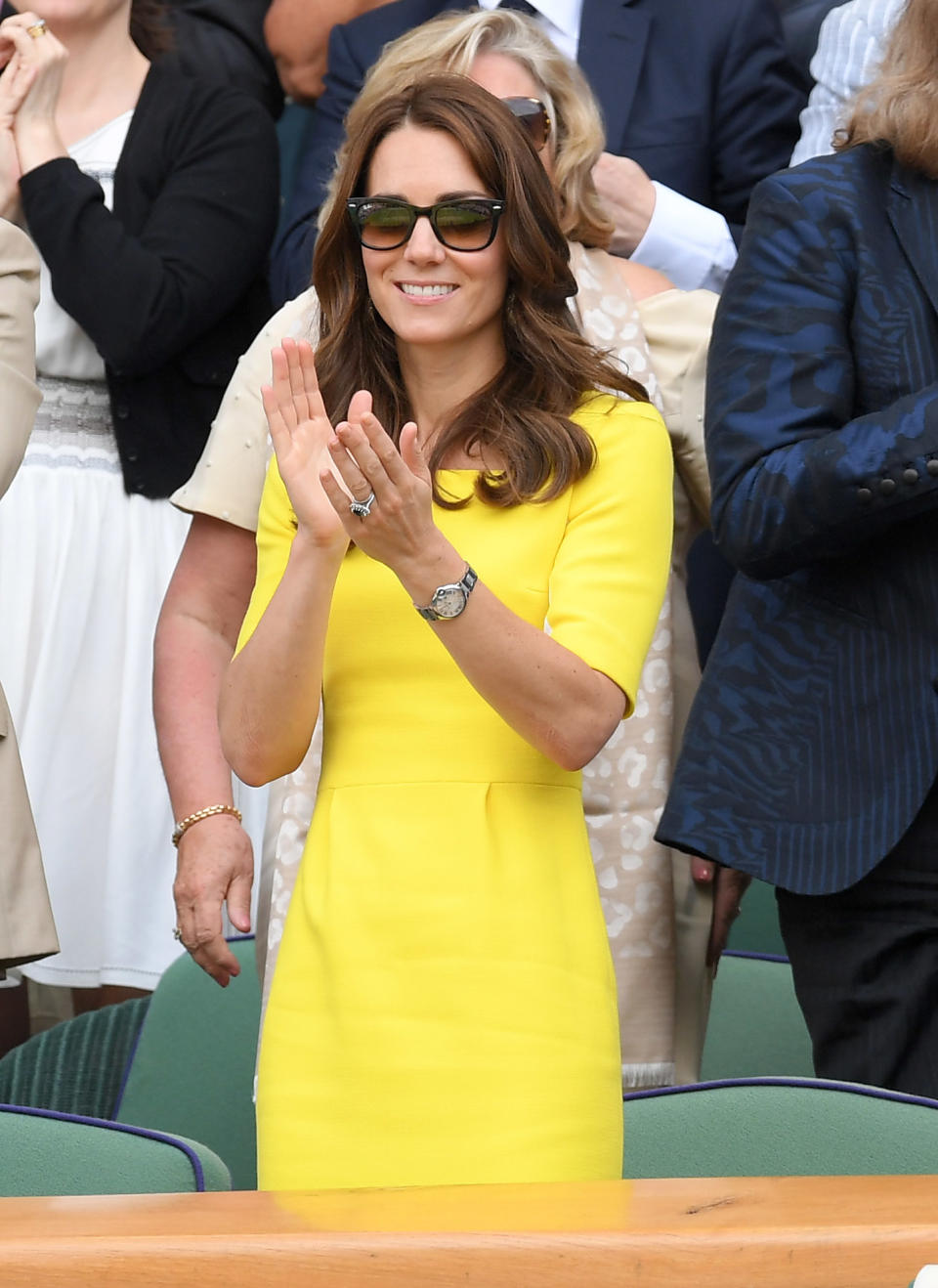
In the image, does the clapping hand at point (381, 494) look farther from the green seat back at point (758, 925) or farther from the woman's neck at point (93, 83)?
the woman's neck at point (93, 83)

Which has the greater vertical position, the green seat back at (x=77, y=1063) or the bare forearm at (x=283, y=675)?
the bare forearm at (x=283, y=675)

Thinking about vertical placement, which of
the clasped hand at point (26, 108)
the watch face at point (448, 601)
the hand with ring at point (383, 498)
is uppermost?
the clasped hand at point (26, 108)

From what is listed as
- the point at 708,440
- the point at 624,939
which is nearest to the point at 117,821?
the point at 624,939

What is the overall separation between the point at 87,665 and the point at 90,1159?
1.61 metres

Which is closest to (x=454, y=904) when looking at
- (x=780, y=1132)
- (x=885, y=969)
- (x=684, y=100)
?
(x=780, y=1132)

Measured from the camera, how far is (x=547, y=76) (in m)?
2.74

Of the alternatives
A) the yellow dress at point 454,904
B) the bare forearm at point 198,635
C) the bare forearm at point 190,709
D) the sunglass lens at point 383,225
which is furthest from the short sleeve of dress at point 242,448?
the yellow dress at point 454,904

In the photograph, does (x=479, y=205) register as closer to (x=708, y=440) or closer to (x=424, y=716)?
(x=708, y=440)

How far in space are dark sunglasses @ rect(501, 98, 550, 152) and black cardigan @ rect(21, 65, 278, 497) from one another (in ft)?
2.86

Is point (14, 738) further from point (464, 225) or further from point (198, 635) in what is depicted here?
point (464, 225)

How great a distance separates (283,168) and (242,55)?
0.24 m

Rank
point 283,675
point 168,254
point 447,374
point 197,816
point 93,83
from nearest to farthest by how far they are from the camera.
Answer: point 283,675, point 447,374, point 197,816, point 168,254, point 93,83

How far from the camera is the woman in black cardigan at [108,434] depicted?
330cm

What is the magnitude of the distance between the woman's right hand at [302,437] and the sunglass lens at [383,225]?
0.79ft
